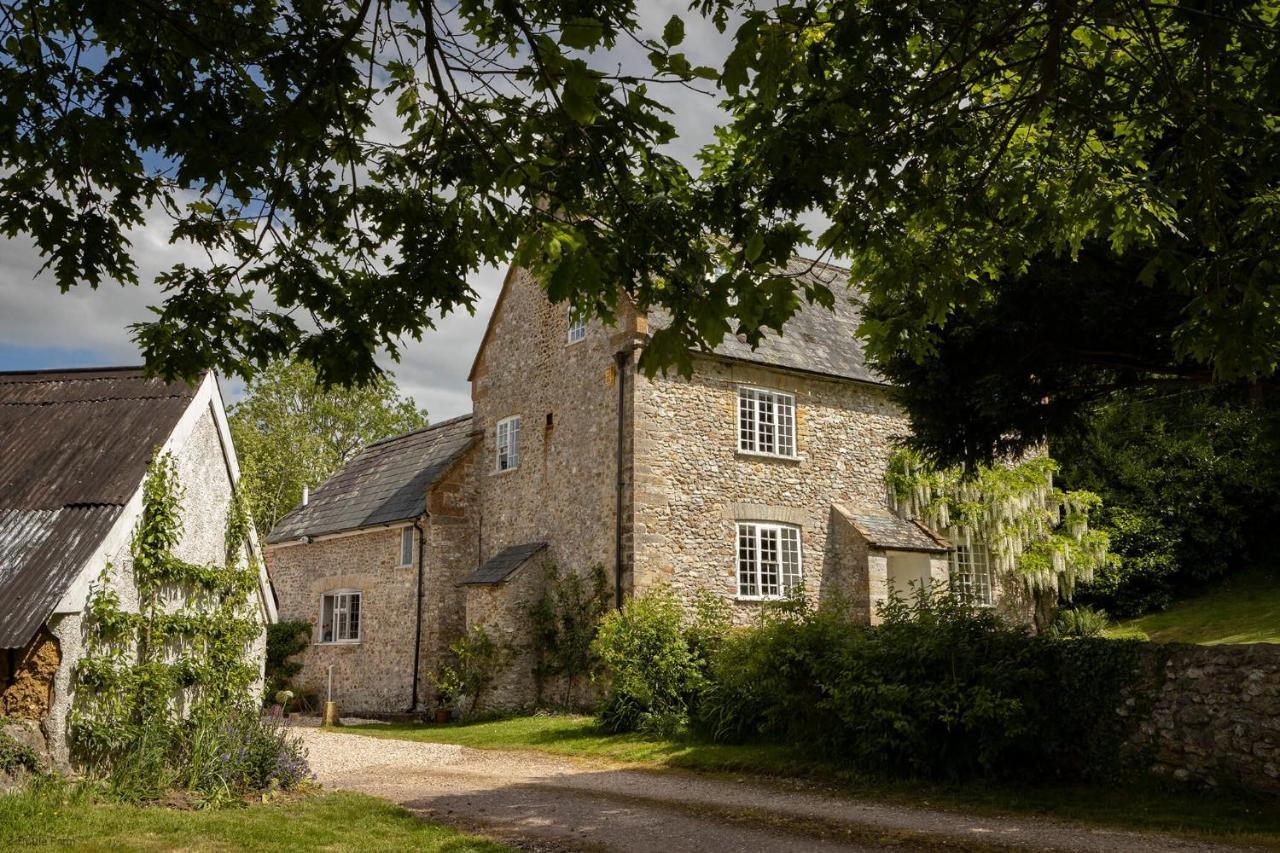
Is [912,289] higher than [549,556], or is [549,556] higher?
[912,289]

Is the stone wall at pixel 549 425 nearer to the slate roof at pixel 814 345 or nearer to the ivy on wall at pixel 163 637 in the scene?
the slate roof at pixel 814 345

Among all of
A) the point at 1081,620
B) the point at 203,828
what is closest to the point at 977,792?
the point at 203,828

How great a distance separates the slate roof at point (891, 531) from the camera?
21.8m

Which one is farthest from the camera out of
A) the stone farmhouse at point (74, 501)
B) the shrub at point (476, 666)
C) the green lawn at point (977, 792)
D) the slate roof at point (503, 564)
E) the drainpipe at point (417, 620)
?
the drainpipe at point (417, 620)

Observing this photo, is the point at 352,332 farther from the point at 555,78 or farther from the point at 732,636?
the point at 732,636

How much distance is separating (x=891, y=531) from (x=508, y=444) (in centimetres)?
934

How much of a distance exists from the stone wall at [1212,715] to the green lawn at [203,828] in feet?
24.0

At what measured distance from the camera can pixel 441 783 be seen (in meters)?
13.3

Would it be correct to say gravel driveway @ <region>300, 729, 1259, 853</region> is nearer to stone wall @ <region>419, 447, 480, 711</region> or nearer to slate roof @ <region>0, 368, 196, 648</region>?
slate roof @ <region>0, 368, 196, 648</region>

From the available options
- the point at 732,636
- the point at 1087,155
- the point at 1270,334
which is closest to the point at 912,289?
the point at 1087,155

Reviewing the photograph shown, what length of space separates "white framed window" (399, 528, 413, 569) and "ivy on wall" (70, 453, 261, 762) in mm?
11101

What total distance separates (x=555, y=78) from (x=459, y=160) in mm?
1706

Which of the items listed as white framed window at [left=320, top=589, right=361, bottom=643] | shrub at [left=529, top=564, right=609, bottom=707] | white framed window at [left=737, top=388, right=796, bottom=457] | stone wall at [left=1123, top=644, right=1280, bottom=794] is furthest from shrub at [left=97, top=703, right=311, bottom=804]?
white framed window at [left=320, top=589, right=361, bottom=643]

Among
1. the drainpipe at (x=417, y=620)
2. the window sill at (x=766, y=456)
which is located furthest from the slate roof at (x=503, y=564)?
the window sill at (x=766, y=456)
